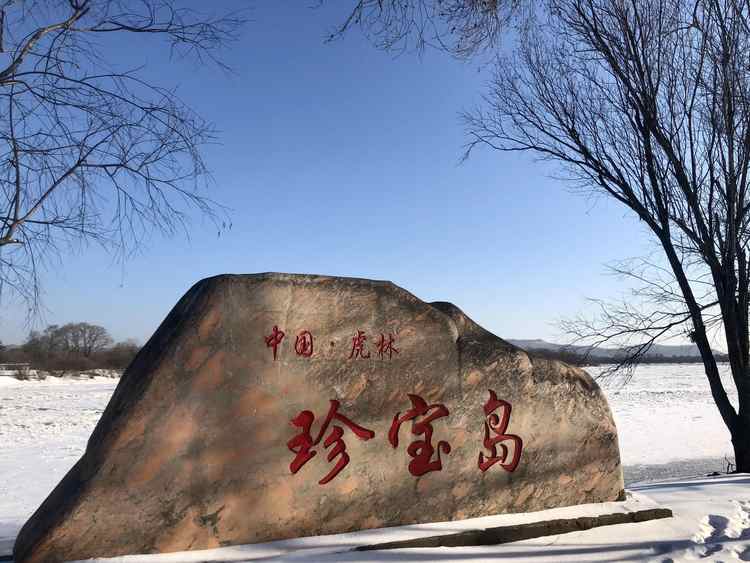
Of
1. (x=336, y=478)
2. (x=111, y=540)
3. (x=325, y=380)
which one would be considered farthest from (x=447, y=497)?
(x=111, y=540)

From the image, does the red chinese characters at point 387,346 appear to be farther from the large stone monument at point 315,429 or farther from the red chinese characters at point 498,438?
the red chinese characters at point 498,438

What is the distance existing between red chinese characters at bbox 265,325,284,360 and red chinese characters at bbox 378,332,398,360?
2.15 feet

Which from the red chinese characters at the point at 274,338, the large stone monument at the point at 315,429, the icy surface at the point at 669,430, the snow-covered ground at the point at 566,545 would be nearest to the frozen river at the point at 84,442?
the icy surface at the point at 669,430

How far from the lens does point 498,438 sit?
3844 mm

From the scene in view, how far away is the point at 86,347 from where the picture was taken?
175 feet

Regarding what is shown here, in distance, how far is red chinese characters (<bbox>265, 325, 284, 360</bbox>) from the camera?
3383 millimetres

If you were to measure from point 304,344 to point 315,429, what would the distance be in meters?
0.52

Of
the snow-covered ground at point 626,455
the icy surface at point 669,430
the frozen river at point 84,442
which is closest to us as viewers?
the snow-covered ground at point 626,455

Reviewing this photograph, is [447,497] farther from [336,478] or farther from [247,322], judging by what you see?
[247,322]

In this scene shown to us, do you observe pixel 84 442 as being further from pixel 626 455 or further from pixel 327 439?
pixel 626 455

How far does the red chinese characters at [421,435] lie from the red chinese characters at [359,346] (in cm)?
43

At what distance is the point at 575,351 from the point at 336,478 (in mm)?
4230

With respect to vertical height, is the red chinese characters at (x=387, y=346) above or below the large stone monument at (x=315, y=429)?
above

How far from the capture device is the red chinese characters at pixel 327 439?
11.0 feet
